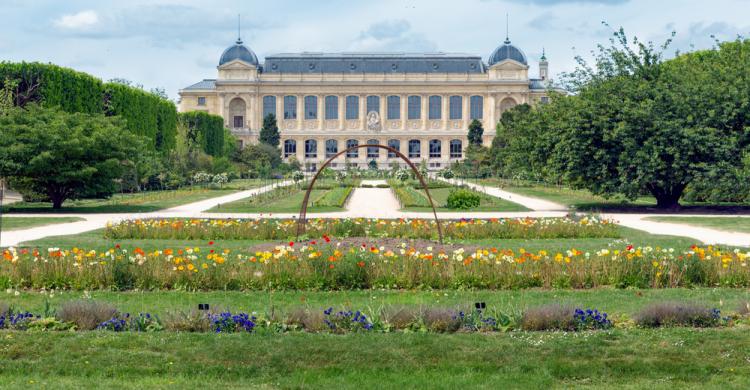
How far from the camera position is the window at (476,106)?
110 m

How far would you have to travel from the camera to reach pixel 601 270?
1331 centimetres

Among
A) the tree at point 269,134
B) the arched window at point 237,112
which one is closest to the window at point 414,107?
the arched window at point 237,112

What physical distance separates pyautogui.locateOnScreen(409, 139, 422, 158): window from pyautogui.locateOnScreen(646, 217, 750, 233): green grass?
Answer: 83969 mm

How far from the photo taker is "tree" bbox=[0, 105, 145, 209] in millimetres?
29141

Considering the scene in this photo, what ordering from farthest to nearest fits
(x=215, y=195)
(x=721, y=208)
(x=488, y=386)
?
(x=215, y=195), (x=721, y=208), (x=488, y=386)

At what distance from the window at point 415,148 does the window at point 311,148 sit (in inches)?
448

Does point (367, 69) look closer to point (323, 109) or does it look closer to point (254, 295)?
point (323, 109)

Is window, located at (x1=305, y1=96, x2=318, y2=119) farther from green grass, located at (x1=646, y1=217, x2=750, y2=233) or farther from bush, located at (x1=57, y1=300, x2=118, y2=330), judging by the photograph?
bush, located at (x1=57, y1=300, x2=118, y2=330)

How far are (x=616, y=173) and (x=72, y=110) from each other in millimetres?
25935

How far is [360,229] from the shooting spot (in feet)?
64.5

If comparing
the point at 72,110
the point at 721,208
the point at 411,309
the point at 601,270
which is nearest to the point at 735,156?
the point at 721,208

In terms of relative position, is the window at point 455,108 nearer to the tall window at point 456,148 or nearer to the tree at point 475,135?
the tall window at point 456,148

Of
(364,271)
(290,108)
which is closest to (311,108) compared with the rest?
(290,108)

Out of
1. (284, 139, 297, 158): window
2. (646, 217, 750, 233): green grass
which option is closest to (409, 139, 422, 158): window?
(284, 139, 297, 158): window
